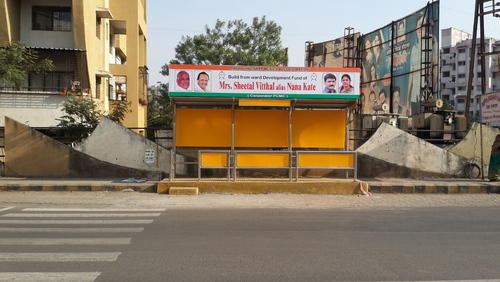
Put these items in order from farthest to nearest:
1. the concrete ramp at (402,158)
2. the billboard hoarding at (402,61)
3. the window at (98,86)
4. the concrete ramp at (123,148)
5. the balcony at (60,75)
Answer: the billboard hoarding at (402,61) → the window at (98,86) → the balcony at (60,75) → the concrete ramp at (402,158) → the concrete ramp at (123,148)

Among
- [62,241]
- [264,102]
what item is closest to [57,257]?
[62,241]

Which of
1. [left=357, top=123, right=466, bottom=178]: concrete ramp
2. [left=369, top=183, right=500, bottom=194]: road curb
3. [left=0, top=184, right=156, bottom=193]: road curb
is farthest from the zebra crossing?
[left=357, top=123, right=466, bottom=178]: concrete ramp

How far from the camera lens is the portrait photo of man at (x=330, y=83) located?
13336 millimetres

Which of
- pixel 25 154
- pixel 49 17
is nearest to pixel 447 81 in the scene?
pixel 49 17

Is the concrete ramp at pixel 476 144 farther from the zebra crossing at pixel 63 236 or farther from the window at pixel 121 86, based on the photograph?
the window at pixel 121 86

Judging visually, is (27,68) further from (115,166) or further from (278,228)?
(278,228)

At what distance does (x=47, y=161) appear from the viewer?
1455 cm

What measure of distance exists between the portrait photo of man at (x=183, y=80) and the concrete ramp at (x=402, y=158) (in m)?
5.89

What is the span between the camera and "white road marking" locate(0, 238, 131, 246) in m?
6.64

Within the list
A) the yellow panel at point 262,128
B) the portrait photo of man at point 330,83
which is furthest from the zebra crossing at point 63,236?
the portrait photo of man at point 330,83

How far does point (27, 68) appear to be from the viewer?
1838cm

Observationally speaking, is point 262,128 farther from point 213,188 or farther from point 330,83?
point 213,188

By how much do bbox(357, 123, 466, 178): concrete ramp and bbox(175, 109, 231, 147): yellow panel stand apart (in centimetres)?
438

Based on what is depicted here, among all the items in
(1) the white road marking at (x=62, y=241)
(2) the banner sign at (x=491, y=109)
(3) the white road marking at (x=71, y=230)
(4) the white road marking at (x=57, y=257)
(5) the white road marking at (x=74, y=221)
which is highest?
(2) the banner sign at (x=491, y=109)
